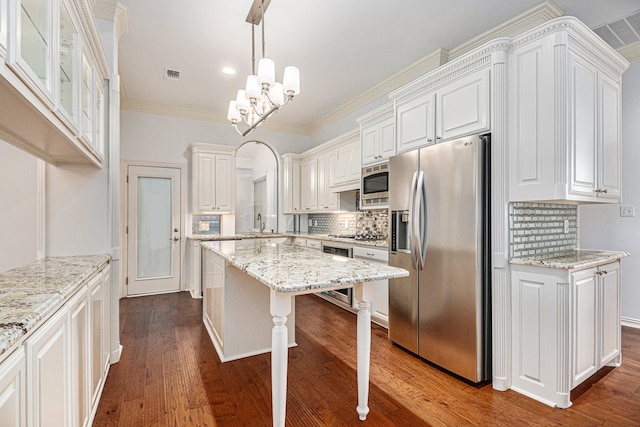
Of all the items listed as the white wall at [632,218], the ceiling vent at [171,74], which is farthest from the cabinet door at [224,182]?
the white wall at [632,218]

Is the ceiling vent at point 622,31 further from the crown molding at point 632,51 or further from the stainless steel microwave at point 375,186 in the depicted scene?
the stainless steel microwave at point 375,186

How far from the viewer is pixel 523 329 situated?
216 centimetres

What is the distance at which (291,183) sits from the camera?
19.2 feet

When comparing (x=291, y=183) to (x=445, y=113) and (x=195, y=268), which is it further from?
(x=445, y=113)

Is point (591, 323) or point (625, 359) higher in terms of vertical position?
point (591, 323)

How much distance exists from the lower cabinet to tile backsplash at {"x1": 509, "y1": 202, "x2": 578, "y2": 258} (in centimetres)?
256

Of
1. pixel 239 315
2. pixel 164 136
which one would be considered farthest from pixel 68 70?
pixel 164 136

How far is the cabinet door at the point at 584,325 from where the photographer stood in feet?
6.74

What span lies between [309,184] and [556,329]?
413cm

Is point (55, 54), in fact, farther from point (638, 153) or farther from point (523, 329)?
point (638, 153)

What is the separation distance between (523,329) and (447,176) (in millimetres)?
1165

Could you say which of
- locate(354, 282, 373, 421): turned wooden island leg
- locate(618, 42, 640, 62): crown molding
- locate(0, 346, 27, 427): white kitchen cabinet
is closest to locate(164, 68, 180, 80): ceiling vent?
locate(354, 282, 373, 421): turned wooden island leg

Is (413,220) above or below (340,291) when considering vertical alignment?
above

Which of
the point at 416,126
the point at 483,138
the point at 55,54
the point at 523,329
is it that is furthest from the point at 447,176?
the point at 55,54
